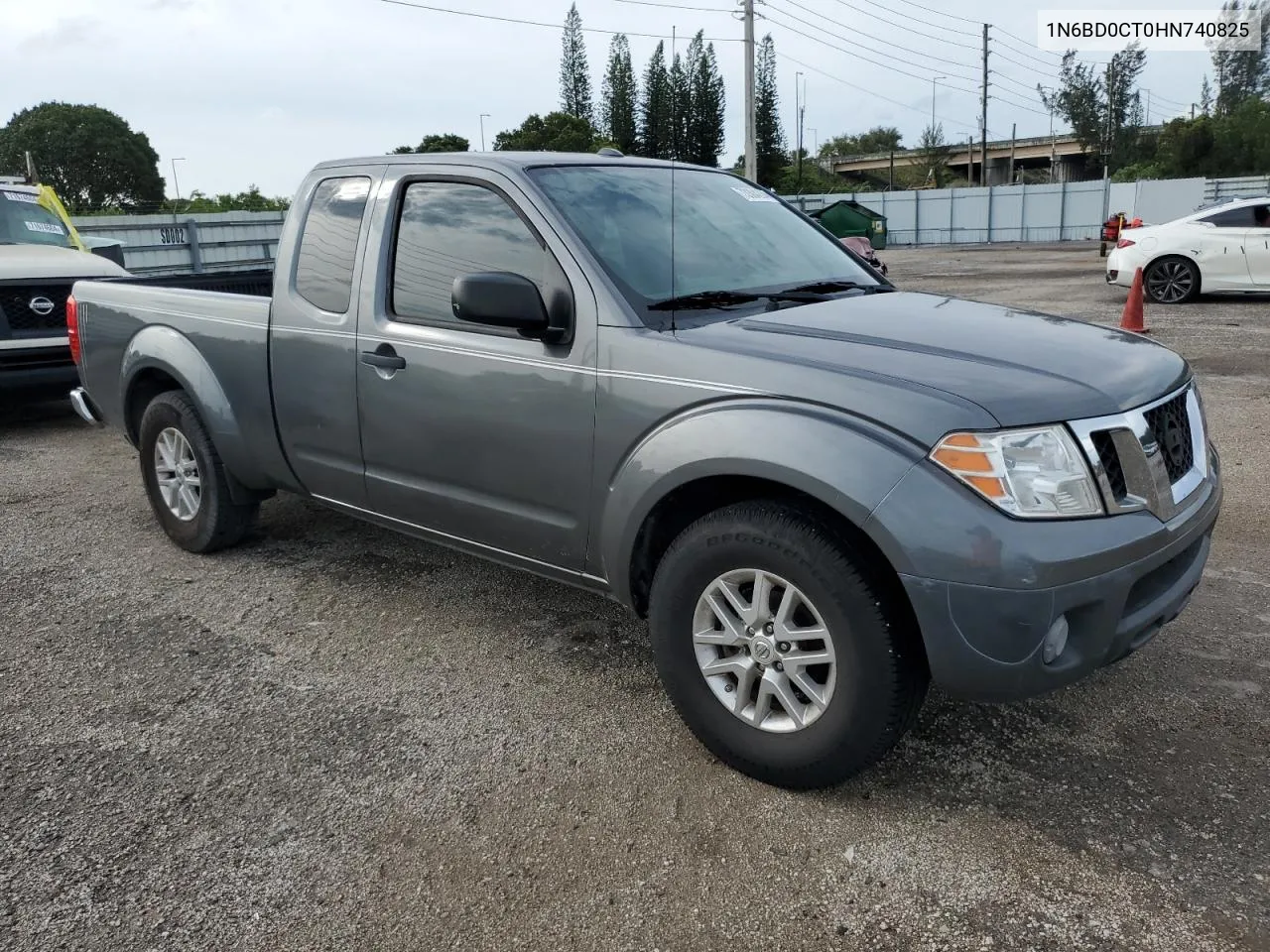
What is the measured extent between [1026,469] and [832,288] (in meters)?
1.41

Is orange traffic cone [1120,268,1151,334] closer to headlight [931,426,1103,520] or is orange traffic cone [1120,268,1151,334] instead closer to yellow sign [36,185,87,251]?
headlight [931,426,1103,520]

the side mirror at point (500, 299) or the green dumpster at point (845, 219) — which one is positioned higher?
the green dumpster at point (845, 219)

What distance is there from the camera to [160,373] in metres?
5.02

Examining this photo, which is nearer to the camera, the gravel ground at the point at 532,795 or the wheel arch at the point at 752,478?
the gravel ground at the point at 532,795

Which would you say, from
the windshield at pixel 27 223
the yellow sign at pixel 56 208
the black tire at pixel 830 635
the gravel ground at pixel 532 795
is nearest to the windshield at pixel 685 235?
the black tire at pixel 830 635

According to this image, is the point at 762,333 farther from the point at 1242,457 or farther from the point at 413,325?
the point at 1242,457

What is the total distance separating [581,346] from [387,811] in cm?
146

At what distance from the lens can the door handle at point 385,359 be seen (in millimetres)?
3709

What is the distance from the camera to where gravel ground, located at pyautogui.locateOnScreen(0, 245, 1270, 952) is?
7.95 feet

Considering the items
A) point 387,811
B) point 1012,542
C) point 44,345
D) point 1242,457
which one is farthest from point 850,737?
point 44,345

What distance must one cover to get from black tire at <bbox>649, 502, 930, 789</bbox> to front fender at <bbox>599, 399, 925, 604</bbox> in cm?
13

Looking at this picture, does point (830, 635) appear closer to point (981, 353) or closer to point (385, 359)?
point (981, 353)

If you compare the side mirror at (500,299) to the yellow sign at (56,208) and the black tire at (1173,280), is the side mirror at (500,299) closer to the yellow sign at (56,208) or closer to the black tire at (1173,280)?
the yellow sign at (56,208)

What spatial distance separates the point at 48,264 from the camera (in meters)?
8.32
